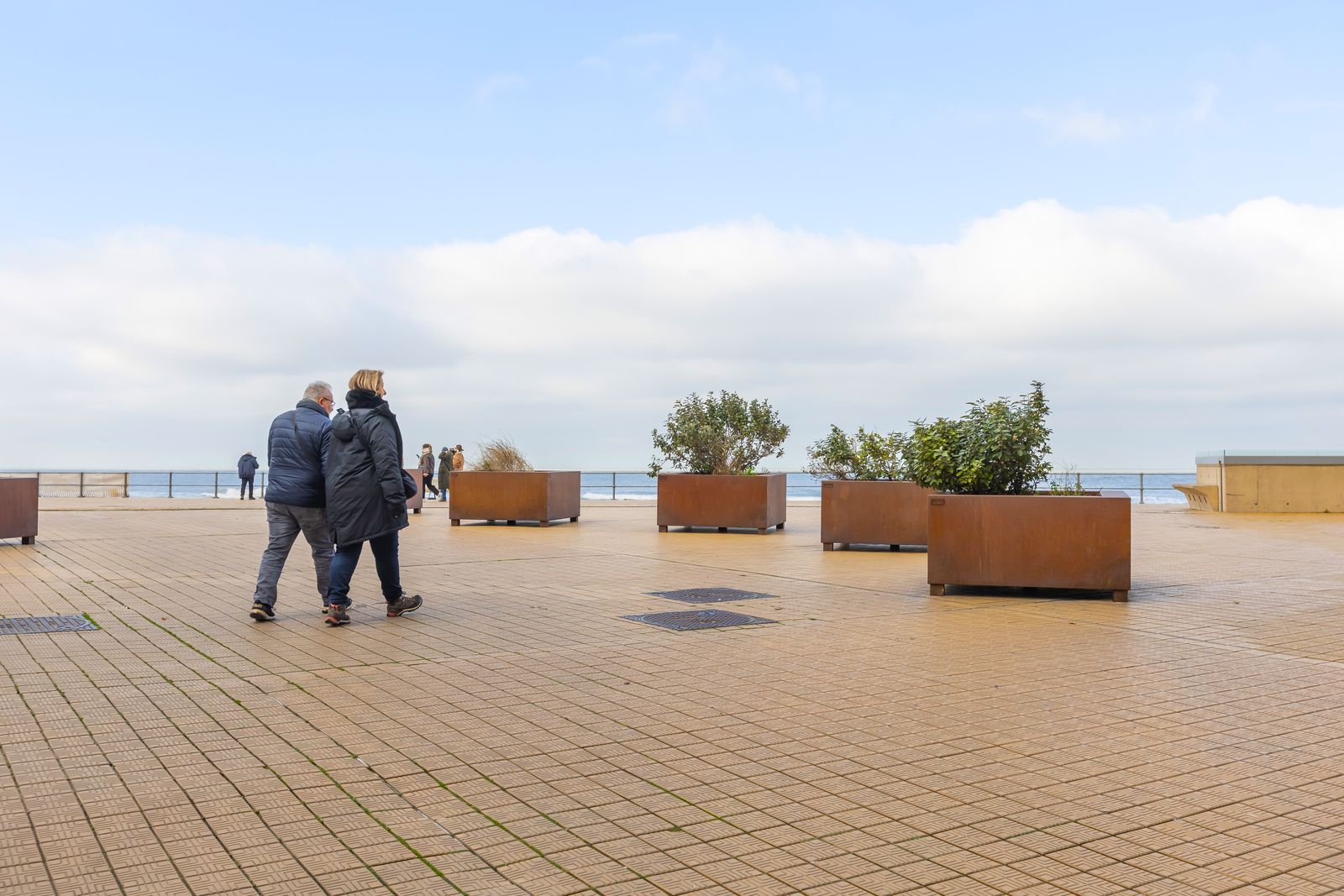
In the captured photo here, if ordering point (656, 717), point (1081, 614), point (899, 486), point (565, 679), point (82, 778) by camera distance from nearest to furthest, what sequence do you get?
point (82, 778) < point (656, 717) < point (565, 679) < point (1081, 614) < point (899, 486)

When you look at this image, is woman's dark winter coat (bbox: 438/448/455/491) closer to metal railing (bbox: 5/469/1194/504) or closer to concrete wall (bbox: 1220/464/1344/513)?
metal railing (bbox: 5/469/1194/504)

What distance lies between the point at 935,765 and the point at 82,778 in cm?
319

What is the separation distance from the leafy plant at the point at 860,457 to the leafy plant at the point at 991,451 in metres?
4.45

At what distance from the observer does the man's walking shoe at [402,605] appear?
845cm

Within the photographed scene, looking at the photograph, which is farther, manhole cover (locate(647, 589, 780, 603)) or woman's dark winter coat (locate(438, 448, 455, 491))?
woman's dark winter coat (locate(438, 448, 455, 491))

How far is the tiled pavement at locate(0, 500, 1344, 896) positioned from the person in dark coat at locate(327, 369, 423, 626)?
0.60 meters

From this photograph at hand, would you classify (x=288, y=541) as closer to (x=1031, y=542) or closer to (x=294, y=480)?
(x=294, y=480)

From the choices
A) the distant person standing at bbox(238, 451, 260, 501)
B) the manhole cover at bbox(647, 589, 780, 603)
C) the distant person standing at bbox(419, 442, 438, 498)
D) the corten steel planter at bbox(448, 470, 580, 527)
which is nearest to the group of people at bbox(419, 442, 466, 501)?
the distant person standing at bbox(419, 442, 438, 498)

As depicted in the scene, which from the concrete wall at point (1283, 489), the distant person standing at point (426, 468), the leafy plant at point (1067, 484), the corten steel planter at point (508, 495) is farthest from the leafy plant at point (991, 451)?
the distant person standing at point (426, 468)

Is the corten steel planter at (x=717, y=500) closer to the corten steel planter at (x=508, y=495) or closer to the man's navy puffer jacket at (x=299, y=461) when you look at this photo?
the corten steel planter at (x=508, y=495)

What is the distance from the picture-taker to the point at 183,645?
23.1 ft

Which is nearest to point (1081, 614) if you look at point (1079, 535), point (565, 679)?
point (1079, 535)

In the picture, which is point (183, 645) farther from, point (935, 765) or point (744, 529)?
point (744, 529)

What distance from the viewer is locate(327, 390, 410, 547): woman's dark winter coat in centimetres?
809
